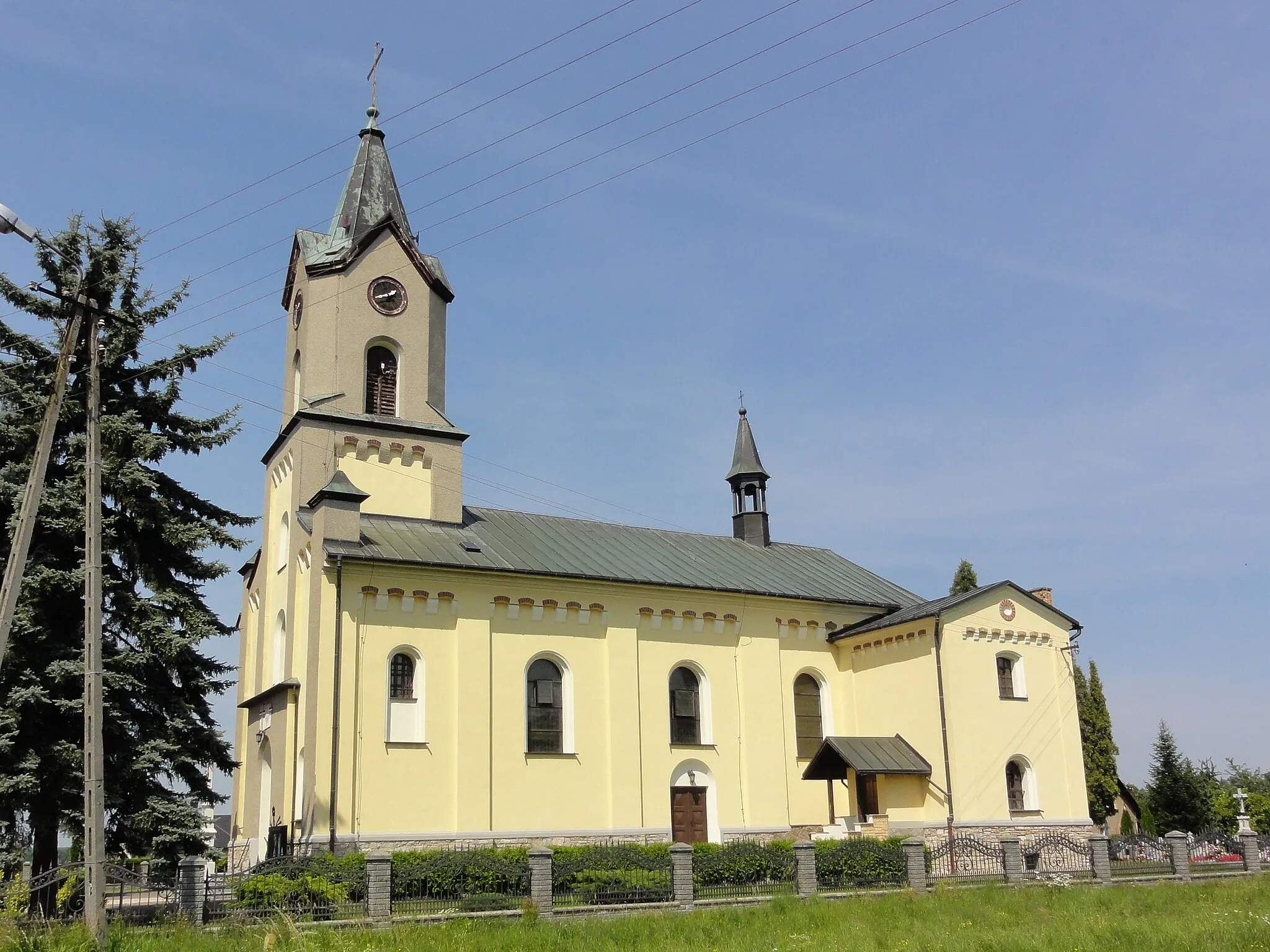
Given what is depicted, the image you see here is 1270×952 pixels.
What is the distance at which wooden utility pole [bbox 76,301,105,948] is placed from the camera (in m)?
14.5

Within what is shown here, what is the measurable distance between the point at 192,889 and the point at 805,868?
10395 millimetres

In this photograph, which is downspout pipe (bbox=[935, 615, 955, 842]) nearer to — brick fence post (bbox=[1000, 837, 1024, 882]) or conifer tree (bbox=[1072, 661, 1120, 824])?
brick fence post (bbox=[1000, 837, 1024, 882])

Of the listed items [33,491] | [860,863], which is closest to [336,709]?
[33,491]

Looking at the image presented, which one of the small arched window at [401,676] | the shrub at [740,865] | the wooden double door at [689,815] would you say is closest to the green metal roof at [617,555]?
the small arched window at [401,676]

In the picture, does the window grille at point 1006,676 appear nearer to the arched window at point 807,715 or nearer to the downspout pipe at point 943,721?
the downspout pipe at point 943,721

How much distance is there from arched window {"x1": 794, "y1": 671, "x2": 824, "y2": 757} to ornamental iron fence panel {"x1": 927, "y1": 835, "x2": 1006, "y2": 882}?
17.2 feet

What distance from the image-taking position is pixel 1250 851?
2527cm

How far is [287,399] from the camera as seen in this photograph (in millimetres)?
28328

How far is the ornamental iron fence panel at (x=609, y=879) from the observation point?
62.3 feet

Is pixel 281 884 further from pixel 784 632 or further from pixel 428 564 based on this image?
pixel 784 632

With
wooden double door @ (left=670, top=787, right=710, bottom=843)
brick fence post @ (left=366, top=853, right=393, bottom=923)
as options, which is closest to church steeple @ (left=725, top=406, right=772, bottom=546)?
wooden double door @ (left=670, top=787, right=710, bottom=843)

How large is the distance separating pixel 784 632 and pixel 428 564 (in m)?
10.1

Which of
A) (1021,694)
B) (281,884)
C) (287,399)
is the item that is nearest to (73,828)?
(281,884)

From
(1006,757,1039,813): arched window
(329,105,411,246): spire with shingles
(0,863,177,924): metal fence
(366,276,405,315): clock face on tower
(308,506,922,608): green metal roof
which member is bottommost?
(0,863,177,924): metal fence
